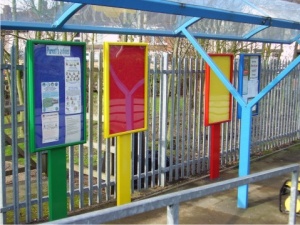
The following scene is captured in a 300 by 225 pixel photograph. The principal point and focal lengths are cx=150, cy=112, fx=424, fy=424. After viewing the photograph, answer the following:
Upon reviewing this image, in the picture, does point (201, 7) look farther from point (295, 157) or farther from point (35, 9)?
point (295, 157)

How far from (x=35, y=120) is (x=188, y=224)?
6.05ft

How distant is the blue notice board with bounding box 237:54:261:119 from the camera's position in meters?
5.82

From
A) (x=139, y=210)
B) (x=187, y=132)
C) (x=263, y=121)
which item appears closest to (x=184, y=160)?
(x=187, y=132)

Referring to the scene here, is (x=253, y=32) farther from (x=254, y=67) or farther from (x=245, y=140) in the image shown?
(x=245, y=140)

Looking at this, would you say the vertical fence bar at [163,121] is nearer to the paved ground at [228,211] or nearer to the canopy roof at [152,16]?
the paved ground at [228,211]

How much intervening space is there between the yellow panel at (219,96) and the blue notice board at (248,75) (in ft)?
0.58

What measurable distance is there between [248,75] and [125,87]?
235cm

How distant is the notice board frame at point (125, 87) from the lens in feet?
13.4

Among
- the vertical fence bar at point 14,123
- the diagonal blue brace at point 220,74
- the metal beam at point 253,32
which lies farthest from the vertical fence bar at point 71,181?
the metal beam at point 253,32

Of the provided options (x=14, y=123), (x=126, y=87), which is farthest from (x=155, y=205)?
(x=126, y=87)

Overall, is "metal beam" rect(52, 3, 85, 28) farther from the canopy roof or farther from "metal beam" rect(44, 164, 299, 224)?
"metal beam" rect(44, 164, 299, 224)

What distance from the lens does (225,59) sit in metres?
5.73

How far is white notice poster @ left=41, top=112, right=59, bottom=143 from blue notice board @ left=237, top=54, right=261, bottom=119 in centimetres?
295

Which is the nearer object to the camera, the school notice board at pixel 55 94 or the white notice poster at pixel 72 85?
the school notice board at pixel 55 94
